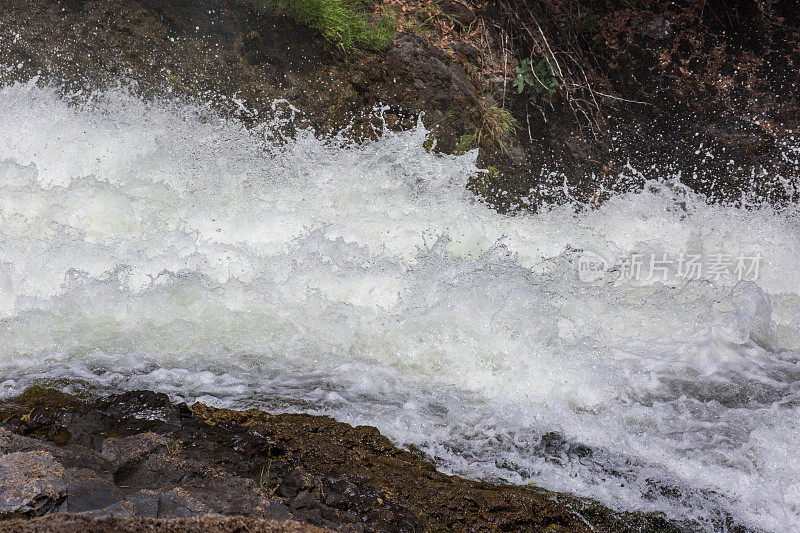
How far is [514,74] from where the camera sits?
5.61m

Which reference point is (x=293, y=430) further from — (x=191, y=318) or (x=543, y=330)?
(x=543, y=330)

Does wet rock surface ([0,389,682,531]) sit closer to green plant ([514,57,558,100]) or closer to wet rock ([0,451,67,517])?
wet rock ([0,451,67,517])

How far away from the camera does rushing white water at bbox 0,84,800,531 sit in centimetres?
239

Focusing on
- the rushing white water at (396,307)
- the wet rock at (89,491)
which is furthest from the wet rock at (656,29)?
the wet rock at (89,491)

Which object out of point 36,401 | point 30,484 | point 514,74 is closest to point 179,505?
point 30,484

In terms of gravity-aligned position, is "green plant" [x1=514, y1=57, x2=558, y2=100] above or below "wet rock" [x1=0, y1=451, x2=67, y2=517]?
above

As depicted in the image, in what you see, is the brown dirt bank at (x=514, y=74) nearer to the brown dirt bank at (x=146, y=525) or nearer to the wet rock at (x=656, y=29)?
the wet rock at (x=656, y=29)

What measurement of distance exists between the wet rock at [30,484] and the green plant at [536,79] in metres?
5.01

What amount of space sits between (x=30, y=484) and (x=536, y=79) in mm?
5264

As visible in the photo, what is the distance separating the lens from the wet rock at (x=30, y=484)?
4.65 ft

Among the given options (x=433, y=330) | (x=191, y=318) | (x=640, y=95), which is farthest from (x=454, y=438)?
(x=640, y=95)

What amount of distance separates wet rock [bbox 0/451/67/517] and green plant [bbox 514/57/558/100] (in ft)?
16.4

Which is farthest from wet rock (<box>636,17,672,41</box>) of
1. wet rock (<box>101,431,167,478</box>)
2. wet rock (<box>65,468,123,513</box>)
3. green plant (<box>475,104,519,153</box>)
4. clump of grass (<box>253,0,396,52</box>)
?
wet rock (<box>65,468,123,513</box>)

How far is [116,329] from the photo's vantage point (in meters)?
2.88
